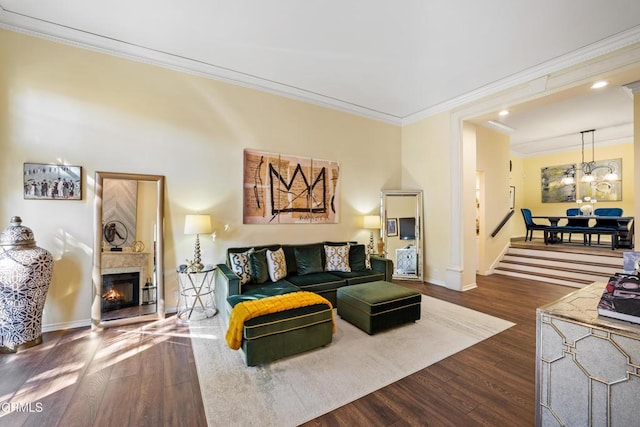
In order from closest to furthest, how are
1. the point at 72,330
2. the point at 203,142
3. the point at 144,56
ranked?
the point at 72,330 < the point at 144,56 < the point at 203,142

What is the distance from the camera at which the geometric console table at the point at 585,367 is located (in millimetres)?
1141

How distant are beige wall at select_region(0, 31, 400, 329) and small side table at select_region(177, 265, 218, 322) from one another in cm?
16

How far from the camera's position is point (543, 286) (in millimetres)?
5094

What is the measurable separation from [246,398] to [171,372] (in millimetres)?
825

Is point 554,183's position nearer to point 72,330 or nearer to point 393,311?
point 393,311

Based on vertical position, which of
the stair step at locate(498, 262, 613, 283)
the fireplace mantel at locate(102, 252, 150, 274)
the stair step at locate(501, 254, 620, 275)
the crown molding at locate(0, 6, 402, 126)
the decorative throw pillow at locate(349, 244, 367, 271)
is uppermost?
the crown molding at locate(0, 6, 402, 126)

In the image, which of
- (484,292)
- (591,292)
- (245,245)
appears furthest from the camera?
(484,292)

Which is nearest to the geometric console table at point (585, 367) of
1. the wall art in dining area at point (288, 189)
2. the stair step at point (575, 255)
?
the wall art in dining area at point (288, 189)

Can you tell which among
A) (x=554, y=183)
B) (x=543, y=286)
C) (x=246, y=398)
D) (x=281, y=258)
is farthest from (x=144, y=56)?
(x=554, y=183)

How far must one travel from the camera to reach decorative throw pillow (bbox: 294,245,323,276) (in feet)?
13.7

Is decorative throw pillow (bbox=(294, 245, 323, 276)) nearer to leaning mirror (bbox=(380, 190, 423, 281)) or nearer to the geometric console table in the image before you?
leaning mirror (bbox=(380, 190, 423, 281))

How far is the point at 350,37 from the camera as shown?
3180mm

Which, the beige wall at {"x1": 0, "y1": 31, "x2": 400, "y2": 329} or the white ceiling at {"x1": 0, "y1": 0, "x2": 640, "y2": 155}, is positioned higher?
the white ceiling at {"x1": 0, "y1": 0, "x2": 640, "y2": 155}

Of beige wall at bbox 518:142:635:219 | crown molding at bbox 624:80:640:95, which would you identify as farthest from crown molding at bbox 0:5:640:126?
beige wall at bbox 518:142:635:219
